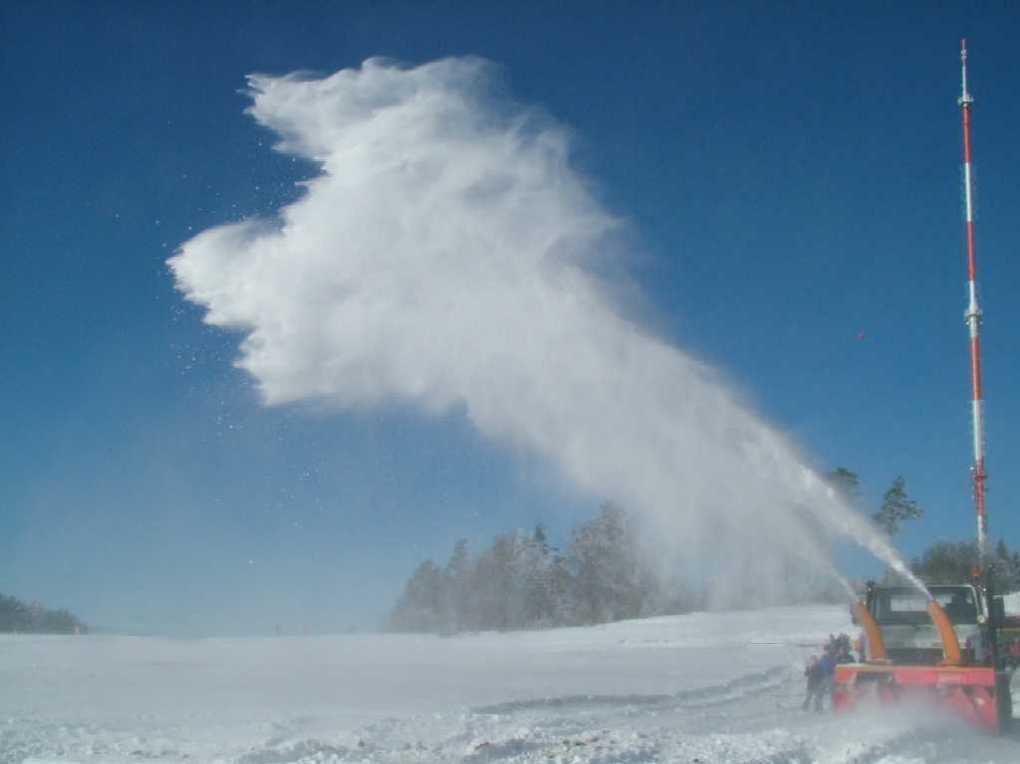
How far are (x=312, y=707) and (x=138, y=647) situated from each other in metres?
27.7

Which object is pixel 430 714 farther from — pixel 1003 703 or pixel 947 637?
pixel 1003 703

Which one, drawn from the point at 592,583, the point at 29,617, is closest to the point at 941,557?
the point at 592,583

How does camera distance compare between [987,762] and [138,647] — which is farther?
[138,647]

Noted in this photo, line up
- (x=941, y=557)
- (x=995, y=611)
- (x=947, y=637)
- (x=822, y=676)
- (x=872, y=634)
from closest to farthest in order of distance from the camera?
(x=947, y=637)
(x=995, y=611)
(x=872, y=634)
(x=822, y=676)
(x=941, y=557)

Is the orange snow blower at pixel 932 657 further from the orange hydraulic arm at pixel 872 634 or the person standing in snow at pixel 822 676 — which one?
the person standing in snow at pixel 822 676

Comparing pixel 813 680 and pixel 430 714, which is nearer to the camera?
pixel 430 714

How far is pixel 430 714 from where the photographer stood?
17344 mm

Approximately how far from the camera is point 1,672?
81.9 feet

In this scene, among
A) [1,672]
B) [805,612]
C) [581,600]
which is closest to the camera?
[1,672]

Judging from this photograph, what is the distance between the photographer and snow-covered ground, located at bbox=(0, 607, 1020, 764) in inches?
498

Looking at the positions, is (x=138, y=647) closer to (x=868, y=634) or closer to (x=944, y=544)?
(x=868, y=634)

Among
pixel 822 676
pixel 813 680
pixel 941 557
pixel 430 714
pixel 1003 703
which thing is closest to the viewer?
pixel 1003 703

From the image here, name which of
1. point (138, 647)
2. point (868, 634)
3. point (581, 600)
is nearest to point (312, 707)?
point (868, 634)

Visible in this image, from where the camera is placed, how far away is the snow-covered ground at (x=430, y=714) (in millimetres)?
12648
